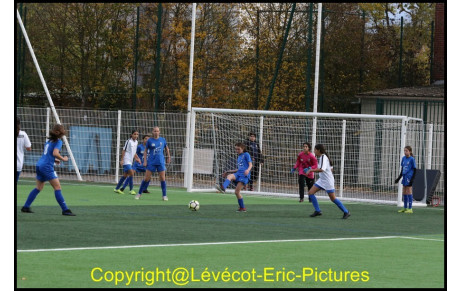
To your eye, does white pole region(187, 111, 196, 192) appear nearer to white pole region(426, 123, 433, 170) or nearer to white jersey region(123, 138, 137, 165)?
white jersey region(123, 138, 137, 165)

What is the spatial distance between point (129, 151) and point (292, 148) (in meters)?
5.61

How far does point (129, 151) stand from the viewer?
82.6 ft

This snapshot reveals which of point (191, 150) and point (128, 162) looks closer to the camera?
point (128, 162)

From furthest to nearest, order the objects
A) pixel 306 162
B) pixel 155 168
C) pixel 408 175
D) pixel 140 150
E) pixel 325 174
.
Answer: pixel 140 150 → pixel 306 162 → pixel 155 168 → pixel 408 175 → pixel 325 174

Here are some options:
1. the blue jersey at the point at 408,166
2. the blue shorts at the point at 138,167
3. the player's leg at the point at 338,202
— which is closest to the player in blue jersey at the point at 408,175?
the blue jersey at the point at 408,166

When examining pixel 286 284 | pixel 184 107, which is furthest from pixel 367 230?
pixel 184 107

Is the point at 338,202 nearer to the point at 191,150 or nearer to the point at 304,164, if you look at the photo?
the point at 304,164

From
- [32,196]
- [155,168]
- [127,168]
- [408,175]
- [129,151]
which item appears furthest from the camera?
[129,151]

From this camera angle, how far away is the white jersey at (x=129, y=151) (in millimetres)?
24953

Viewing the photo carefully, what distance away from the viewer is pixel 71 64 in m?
41.1

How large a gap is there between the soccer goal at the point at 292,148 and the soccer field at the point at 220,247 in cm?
474

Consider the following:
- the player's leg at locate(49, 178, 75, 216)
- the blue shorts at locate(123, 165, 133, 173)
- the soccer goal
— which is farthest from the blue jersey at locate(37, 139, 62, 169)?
the soccer goal

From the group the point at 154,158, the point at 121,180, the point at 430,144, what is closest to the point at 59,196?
the point at 154,158

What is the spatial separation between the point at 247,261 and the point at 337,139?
1630 cm
